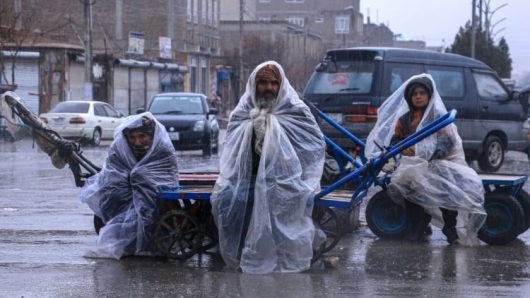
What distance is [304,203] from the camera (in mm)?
7602

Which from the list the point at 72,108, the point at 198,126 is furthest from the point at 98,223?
the point at 72,108

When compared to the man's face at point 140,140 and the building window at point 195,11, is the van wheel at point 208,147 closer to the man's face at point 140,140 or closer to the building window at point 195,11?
the man's face at point 140,140

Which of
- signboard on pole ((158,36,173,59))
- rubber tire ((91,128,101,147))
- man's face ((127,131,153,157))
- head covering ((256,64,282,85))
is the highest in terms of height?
signboard on pole ((158,36,173,59))

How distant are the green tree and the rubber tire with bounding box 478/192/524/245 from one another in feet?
132

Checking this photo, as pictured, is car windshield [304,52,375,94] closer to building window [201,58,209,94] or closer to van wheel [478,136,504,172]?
van wheel [478,136,504,172]

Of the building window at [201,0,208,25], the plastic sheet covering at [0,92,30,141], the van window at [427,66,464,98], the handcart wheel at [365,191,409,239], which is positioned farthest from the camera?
the building window at [201,0,208,25]

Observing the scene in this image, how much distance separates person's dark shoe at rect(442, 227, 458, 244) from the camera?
29.6 feet

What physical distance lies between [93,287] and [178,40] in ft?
176

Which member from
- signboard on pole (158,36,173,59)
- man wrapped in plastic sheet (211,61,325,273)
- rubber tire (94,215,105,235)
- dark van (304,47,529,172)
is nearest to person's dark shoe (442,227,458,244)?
man wrapped in plastic sheet (211,61,325,273)

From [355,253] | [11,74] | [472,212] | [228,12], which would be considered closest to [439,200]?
[472,212]

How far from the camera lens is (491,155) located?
59.0 ft

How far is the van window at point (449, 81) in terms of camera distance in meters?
16.8

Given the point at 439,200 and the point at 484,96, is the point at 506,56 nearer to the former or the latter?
the point at 484,96

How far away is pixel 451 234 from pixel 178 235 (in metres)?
2.67
